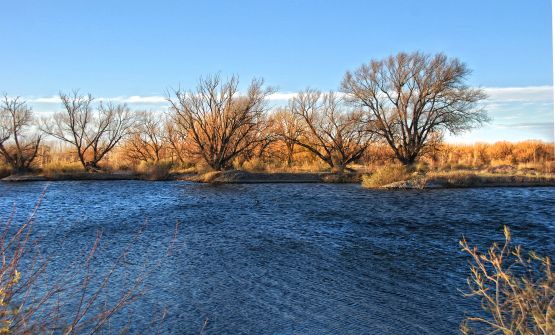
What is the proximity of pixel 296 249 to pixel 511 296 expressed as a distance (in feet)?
29.3

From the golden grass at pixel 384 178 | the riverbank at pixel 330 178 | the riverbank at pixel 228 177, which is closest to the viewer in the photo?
the riverbank at pixel 330 178

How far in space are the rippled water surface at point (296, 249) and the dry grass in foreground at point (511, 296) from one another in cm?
48

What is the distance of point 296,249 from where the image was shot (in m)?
12.9

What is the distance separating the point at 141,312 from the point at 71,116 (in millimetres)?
41466

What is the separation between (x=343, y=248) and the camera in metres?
13.0

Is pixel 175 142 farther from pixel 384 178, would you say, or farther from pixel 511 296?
pixel 511 296

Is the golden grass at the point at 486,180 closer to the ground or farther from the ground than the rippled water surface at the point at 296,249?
farther from the ground

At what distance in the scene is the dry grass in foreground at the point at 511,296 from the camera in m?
3.71

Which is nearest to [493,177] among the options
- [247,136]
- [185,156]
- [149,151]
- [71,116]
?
[247,136]

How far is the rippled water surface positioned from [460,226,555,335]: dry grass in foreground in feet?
1.59

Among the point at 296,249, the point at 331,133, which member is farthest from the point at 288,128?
the point at 296,249

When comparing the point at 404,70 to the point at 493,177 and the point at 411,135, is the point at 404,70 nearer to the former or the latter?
the point at 411,135

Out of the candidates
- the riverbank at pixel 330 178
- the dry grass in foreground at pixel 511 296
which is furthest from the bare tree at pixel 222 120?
the dry grass in foreground at pixel 511 296

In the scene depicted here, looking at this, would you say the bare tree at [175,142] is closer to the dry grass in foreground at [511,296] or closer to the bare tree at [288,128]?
the bare tree at [288,128]
